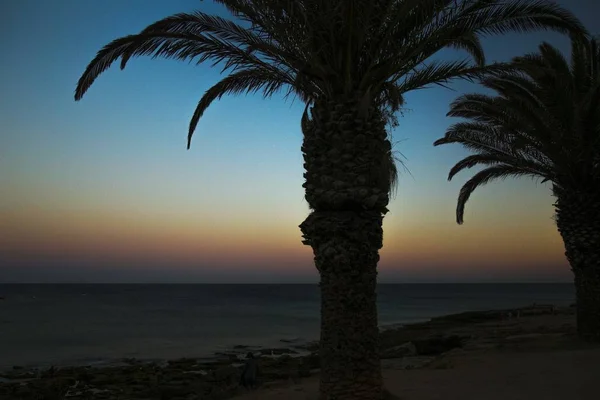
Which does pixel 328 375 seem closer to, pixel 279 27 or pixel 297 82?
pixel 297 82

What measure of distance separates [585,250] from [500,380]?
5843 mm

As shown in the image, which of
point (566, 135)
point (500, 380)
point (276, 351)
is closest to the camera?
point (500, 380)

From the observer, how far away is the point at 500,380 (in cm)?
971

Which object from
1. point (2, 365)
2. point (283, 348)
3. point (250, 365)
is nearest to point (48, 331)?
point (2, 365)

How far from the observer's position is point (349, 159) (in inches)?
319

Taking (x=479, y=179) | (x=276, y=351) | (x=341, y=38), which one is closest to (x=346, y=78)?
(x=341, y=38)

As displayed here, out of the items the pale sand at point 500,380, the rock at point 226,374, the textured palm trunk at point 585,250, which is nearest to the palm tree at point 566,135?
the textured palm trunk at point 585,250

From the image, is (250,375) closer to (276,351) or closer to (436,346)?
(436,346)

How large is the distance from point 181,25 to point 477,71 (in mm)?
4962

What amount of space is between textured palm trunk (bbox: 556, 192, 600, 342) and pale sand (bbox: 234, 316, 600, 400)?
220 centimetres

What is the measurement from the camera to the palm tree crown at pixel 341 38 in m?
8.00

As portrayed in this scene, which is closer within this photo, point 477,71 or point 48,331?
point 477,71

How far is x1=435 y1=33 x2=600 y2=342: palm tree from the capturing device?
13.0 metres

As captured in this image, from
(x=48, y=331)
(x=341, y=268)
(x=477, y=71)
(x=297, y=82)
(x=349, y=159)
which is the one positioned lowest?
(x=48, y=331)
